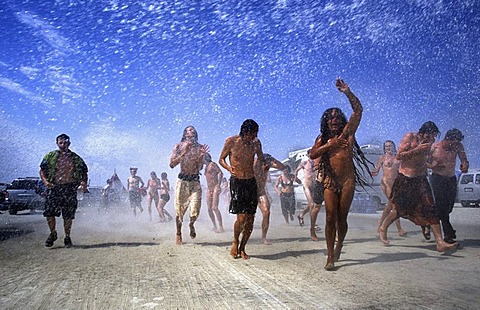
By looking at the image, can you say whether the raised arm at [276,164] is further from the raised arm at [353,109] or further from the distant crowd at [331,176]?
the raised arm at [353,109]

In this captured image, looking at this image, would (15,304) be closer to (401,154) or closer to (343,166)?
(343,166)

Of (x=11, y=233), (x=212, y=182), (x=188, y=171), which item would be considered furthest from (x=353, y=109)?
(x=11, y=233)

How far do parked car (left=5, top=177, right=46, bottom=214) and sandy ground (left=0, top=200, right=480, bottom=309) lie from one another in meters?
14.0

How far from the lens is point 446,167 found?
6352 mm

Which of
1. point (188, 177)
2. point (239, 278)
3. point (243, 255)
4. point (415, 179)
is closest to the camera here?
point (239, 278)

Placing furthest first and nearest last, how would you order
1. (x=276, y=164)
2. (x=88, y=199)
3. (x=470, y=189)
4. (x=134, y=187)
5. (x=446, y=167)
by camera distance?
1. (x=88, y=199)
2. (x=470, y=189)
3. (x=134, y=187)
4. (x=276, y=164)
5. (x=446, y=167)

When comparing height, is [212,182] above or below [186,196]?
above

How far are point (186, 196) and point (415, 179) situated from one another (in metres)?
4.18

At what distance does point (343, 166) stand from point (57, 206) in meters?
5.26

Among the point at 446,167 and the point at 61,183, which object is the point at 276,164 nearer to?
the point at 446,167

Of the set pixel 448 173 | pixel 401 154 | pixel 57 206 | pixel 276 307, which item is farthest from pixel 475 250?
pixel 57 206

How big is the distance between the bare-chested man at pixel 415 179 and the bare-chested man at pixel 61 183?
5.92 m

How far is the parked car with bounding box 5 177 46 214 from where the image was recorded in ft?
60.1

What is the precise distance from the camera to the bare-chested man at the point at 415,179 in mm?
5879
